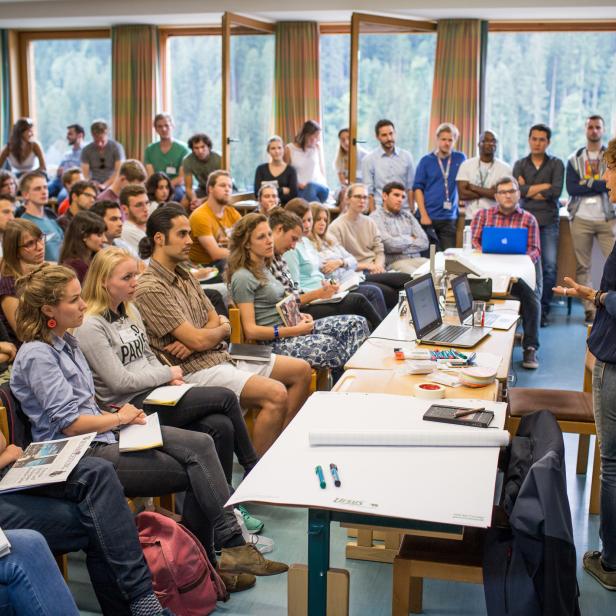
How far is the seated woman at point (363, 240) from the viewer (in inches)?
233

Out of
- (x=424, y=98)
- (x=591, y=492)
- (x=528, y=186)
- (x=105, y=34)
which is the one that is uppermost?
(x=105, y=34)

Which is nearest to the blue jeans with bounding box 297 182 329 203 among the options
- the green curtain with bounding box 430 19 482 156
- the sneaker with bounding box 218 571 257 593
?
the green curtain with bounding box 430 19 482 156

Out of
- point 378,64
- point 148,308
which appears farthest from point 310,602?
point 378,64

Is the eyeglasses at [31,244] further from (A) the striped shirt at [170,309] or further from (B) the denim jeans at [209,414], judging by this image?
(B) the denim jeans at [209,414]

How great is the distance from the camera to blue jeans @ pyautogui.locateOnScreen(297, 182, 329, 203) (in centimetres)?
795

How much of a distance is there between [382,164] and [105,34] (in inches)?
163

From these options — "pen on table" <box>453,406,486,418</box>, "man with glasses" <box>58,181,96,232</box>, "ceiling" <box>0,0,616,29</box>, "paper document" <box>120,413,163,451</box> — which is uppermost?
"ceiling" <box>0,0,616,29</box>

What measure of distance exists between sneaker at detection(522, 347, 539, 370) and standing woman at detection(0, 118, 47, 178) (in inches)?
215

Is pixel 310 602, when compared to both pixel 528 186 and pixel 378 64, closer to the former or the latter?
pixel 528 186

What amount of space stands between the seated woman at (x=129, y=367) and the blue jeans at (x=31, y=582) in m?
0.91

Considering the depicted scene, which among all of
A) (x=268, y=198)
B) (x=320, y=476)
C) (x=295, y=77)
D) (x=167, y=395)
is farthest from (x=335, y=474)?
(x=295, y=77)

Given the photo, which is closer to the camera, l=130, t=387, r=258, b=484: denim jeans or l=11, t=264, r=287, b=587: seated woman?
l=11, t=264, r=287, b=587: seated woman

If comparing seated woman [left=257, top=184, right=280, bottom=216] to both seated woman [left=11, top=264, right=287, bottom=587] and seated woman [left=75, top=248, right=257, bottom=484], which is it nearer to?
seated woman [left=75, top=248, right=257, bottom=484]

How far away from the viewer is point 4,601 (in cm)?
201
